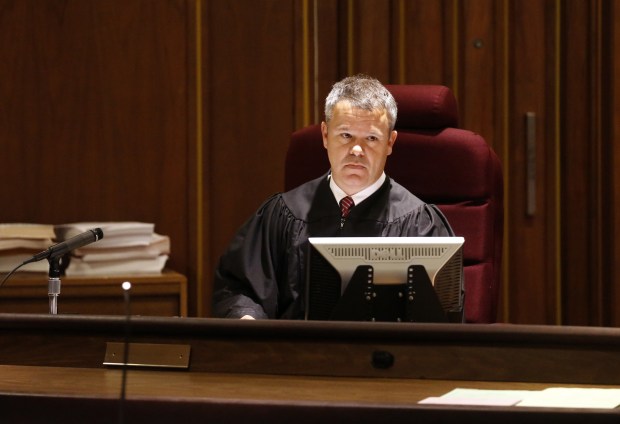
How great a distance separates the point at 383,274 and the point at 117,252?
1502 millimetres

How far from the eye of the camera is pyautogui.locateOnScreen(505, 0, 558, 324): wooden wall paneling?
412 cm

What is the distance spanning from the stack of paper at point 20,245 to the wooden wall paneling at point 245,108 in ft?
2.44

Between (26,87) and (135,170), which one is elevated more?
(26,87)

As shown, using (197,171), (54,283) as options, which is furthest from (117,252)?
(54,283)

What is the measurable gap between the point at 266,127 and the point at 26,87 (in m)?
0.95

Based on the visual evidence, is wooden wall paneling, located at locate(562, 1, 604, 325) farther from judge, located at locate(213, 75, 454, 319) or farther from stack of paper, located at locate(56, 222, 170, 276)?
stack of paper, located at locate(56, 222, 170, 276)

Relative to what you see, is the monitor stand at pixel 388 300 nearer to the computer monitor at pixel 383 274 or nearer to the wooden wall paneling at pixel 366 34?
the computer monitor at pixel 383 274

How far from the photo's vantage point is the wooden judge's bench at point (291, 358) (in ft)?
5.73

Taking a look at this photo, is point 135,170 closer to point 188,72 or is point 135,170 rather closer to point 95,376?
point 188,72

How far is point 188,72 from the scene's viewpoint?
3.85 meters

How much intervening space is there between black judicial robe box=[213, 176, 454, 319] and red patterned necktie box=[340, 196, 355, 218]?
0.6 inches

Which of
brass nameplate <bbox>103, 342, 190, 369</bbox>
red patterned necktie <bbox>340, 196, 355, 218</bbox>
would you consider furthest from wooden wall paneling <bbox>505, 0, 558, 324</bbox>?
brass nameplate <bbox>103, 342, 190, 369</bbox>

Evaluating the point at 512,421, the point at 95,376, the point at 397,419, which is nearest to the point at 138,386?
the point at 95,376

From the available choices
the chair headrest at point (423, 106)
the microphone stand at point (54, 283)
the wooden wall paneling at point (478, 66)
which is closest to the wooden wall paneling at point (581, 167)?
the wooden wall paneling at point (478, 66)
